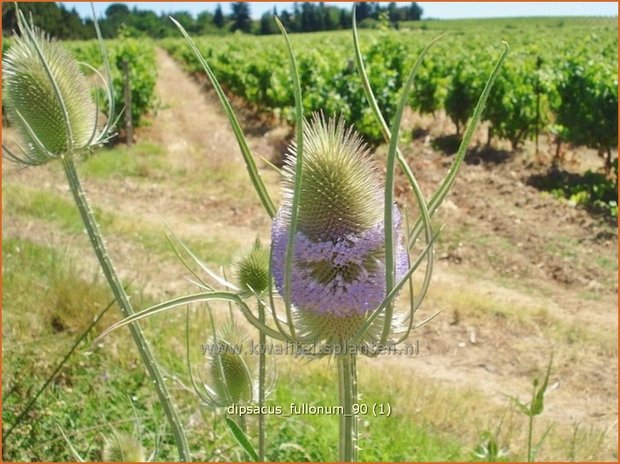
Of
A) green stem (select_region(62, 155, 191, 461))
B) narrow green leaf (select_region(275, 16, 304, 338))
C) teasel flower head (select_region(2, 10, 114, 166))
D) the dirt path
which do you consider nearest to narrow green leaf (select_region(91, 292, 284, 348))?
narrow green leaf (select_region(275, 16, 304, 338))

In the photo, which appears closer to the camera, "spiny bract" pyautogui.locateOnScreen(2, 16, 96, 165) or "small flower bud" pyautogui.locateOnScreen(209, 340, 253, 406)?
"spiny bract" pyautogui.locateOnScreen(2, 16, 96, 165)

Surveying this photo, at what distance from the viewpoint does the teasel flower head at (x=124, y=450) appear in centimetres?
179

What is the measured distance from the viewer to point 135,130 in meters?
15.5

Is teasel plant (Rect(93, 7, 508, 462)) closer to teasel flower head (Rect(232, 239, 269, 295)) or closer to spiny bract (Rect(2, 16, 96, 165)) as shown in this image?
teasel flower head (Rect(232, 239, 269, 295))

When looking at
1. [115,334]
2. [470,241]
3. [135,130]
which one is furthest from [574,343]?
[135,130]

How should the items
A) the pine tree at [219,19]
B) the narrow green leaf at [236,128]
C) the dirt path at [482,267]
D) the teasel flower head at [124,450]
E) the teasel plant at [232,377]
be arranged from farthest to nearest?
the pine tree at [219,19] → the dirt path at [482,267] → the teasel plant at [232,377] → the teasel flower head at [124,450] → the narrow green leaf at [236,128]

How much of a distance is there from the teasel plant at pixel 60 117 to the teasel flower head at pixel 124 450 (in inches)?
8.7

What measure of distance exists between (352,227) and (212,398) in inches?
36.0

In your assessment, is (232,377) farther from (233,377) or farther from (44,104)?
(44,104)

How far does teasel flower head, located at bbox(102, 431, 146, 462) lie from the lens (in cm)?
179

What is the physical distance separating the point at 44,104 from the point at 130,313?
659mm

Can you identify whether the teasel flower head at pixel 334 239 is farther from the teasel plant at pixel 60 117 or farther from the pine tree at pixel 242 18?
the pine tree at pixel 242 18

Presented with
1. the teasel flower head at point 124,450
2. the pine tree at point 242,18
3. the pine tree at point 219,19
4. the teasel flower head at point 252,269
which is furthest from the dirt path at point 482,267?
the pine tree at point 219,19

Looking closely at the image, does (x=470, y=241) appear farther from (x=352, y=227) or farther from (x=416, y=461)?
(x=352, y=227)
